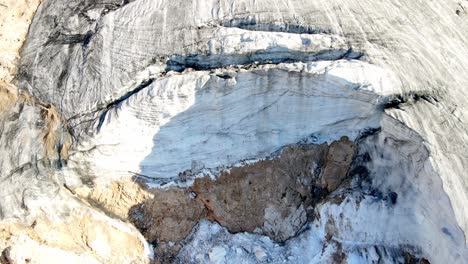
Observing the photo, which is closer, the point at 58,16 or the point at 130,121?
the point at 130,121

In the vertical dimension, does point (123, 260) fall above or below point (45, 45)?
below

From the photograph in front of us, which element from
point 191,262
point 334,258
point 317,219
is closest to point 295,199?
point 317,219

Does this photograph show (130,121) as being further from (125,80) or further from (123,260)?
(123,260)

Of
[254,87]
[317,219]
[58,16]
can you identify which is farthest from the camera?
[58,16]

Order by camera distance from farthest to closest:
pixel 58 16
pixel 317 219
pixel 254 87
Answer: pixel 58 16 < pixel 317 219 < pixel 254 87

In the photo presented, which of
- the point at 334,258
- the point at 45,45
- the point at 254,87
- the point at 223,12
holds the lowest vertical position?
the point at 334,258

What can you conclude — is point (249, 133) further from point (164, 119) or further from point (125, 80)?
point (125, 80)

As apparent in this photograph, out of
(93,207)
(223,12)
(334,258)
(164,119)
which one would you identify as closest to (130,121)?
(164,119)
